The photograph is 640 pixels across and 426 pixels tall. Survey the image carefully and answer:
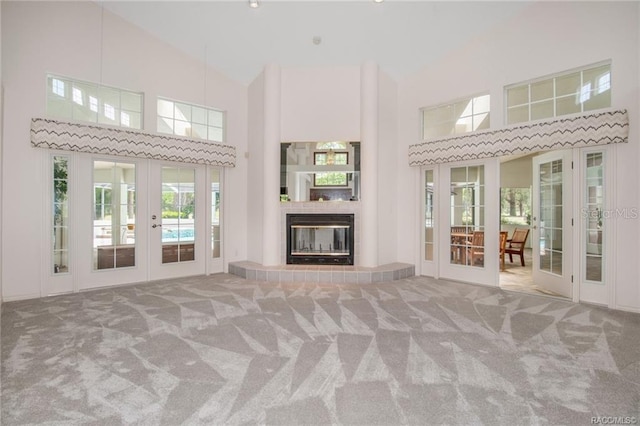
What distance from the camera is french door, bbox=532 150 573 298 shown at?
13.6ft

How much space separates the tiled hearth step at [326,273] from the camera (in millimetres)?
4930

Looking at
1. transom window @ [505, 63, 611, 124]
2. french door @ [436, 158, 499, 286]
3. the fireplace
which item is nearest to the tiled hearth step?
the fireplace

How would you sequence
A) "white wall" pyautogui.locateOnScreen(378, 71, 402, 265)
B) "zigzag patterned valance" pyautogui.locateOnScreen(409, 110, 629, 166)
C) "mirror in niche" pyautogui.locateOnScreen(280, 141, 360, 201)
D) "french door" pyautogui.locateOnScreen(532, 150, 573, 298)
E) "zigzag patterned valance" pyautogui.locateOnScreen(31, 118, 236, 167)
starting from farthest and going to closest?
1. "mirror in niche" pyautogui.locateOnScreen(280, 141, 360, 201)
2. "white wall" pyautogui.locateOnScreen(378, 71, 402, 265)
3. "french door" pyautogui.locateOnScreen(532, 150, 573, 298)
4. "zigzag patterned valance" pyautogui.locateOnScreen(31, 118, 236, 167)
5. "zigzag patterned valance" pyautogui.locateOnScreen(409, 110, 629, 166)

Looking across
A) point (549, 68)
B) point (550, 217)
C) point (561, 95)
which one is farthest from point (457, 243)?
point (549, 68)

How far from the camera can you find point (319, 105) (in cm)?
546

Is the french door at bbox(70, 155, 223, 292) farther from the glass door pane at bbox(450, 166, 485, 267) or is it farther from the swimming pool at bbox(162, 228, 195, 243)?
the glass door pane at bbox(450, 166, 485, 267)

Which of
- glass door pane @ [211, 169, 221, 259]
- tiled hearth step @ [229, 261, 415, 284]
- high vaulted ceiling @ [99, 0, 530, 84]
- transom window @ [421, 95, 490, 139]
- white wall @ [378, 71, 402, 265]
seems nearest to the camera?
high vaulted ceiling @ [99, 0, 530, 84]

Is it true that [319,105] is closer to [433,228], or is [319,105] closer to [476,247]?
[433,228]

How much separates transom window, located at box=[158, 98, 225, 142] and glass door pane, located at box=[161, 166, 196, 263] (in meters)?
0.62

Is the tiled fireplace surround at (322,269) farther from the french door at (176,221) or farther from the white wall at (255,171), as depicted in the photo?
the french door at (176,221)

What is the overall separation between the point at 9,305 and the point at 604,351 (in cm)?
585

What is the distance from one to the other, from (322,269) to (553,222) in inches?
129

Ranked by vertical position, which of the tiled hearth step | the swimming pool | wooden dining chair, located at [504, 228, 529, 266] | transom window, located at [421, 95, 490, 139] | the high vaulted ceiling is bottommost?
the tiled hearth step

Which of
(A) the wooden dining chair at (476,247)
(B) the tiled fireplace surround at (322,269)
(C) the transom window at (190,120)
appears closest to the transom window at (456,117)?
(A) the wooden dining chair at (476,247)
